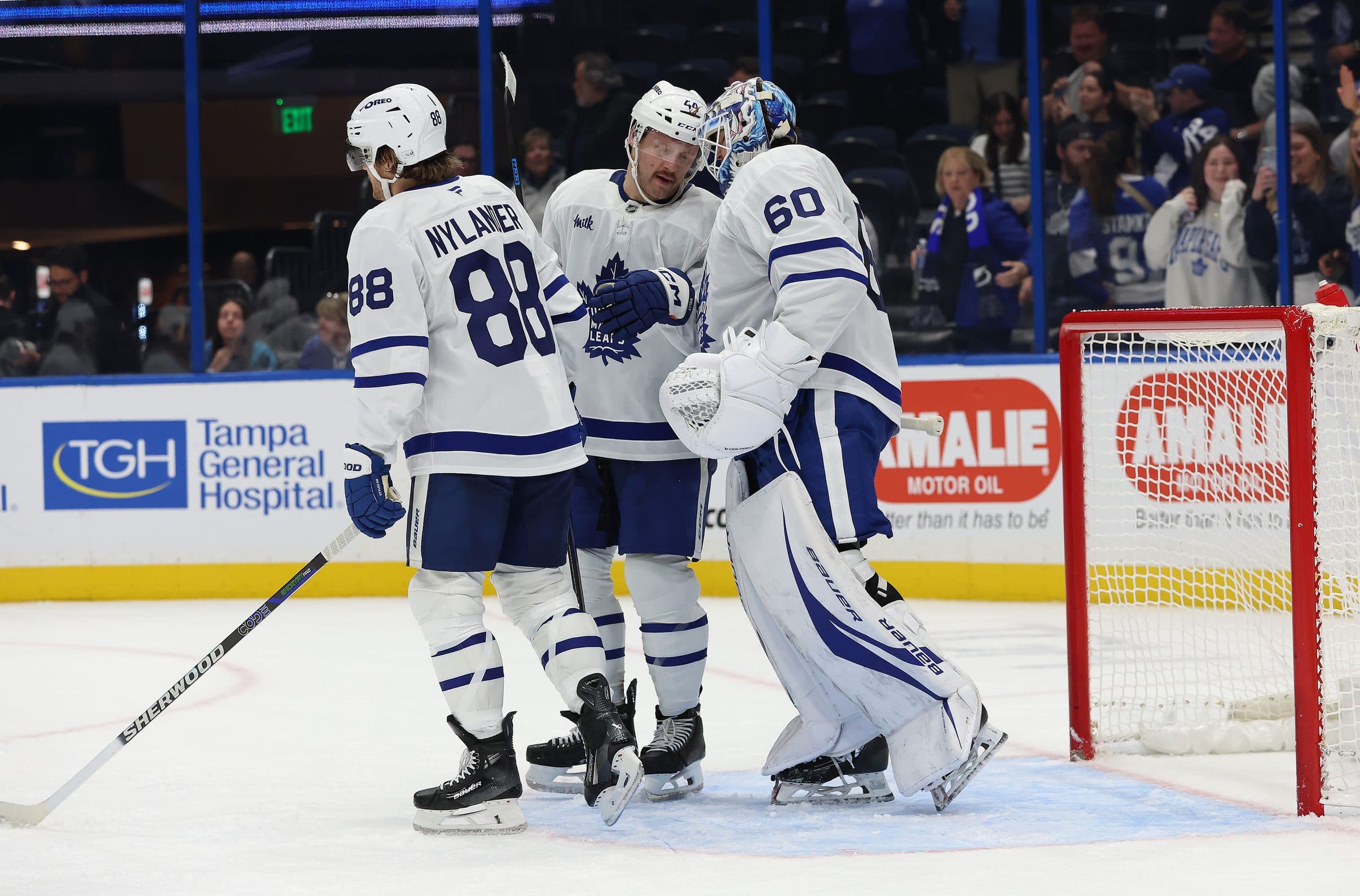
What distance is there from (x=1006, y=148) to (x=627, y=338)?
145 inches

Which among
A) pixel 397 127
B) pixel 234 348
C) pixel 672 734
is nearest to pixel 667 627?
pixel 672 734

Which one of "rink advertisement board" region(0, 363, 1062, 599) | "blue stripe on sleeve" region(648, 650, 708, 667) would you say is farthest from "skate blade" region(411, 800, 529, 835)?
"rink advertisement board" region(0, 363, 1062, 599)

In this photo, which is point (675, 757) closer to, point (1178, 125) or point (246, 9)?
point (1178, 125)

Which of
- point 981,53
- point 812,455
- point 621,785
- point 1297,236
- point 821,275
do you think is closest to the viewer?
point 621,785

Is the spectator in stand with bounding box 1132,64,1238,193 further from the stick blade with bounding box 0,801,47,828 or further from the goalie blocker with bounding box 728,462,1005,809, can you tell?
the stick blade with bounding box 0,801,47,828

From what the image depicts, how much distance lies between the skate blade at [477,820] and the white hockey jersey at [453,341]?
1.82 ft

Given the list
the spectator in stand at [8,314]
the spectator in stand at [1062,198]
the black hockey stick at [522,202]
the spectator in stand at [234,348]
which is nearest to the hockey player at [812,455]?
the black hockey stick at [522,202]

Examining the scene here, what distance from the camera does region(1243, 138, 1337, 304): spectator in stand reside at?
20.1 ft

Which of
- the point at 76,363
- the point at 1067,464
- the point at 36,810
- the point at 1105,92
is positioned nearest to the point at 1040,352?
the point at 1105,92

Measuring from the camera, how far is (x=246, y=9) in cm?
692

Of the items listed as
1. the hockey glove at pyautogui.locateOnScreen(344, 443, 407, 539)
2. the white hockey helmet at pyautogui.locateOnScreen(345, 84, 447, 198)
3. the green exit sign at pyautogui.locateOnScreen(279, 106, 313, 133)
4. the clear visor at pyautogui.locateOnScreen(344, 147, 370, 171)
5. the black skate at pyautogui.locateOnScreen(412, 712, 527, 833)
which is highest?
the green exit sign at pyautogui.locateOnScreen(279, 106, 313, 133)

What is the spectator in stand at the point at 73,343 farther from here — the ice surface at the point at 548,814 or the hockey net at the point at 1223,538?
the hockey net at the point at 1223,538

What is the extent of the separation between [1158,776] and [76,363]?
5.01 meters

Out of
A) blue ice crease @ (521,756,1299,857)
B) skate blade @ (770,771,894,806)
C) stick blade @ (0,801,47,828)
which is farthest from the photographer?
skate blade @ (770,771,894,806)
